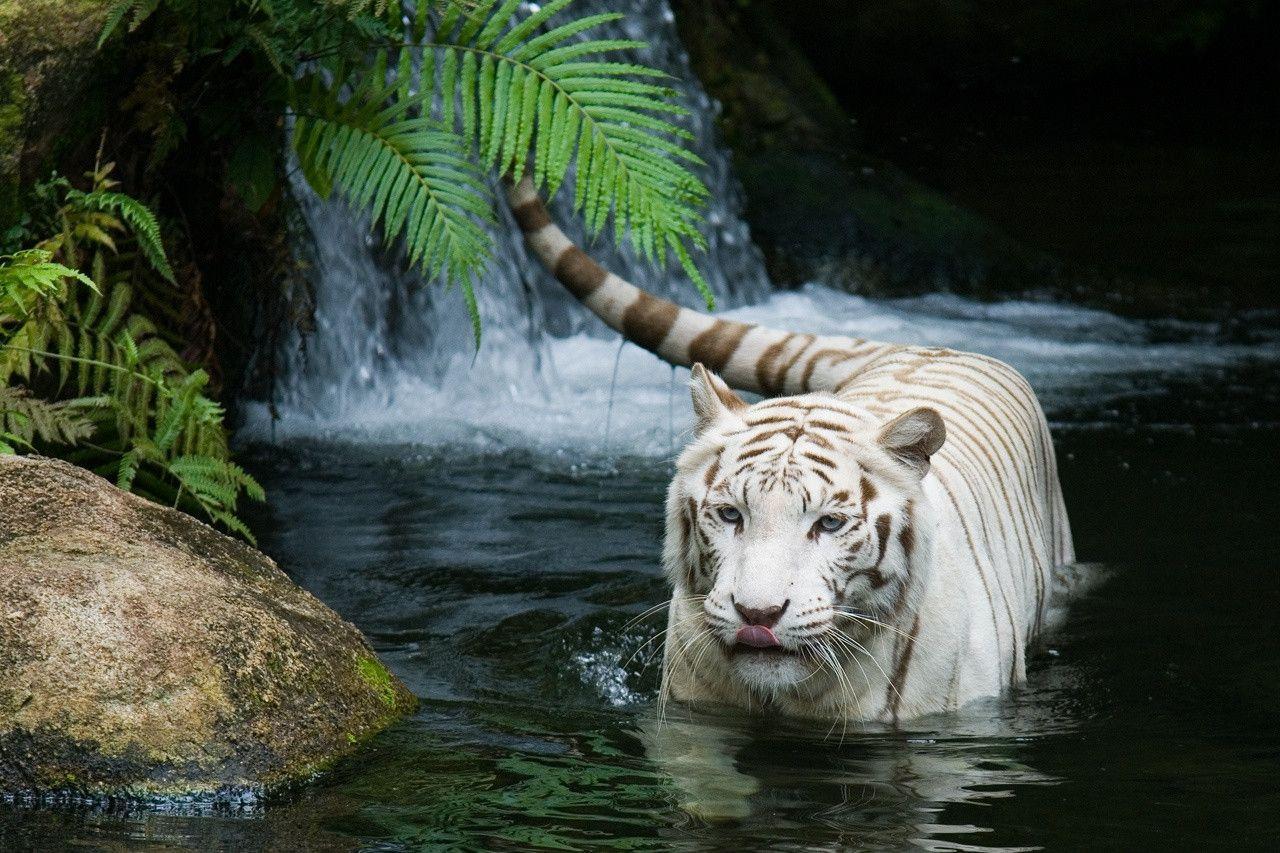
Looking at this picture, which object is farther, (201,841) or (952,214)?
(952,214)

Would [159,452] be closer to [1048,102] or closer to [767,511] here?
[767,511]

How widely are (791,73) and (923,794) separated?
351 inches

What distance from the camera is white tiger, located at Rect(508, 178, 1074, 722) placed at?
11.6ft

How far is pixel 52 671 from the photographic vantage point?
3277 mm

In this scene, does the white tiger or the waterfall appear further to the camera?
the waterfall

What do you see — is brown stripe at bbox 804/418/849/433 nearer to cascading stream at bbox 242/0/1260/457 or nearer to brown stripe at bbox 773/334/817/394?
brown stripe at bbox 773/334/817/394

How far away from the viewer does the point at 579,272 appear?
17.7 feet

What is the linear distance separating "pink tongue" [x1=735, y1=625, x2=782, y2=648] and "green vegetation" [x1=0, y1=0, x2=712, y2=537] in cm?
174

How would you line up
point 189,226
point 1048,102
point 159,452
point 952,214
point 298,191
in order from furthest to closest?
1. point 1048,102
2. point 952,214
3. point 298,191
4. point 189,226
5. point 159,452

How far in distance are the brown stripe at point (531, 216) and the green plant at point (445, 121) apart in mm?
148

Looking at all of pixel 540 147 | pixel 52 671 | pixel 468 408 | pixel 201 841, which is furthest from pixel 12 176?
pixel 468 408

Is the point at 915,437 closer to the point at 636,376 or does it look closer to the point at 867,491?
the point at 867,491

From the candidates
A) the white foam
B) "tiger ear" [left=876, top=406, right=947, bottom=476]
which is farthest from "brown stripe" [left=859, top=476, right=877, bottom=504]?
the white foam

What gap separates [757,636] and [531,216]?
2380 millimetres
